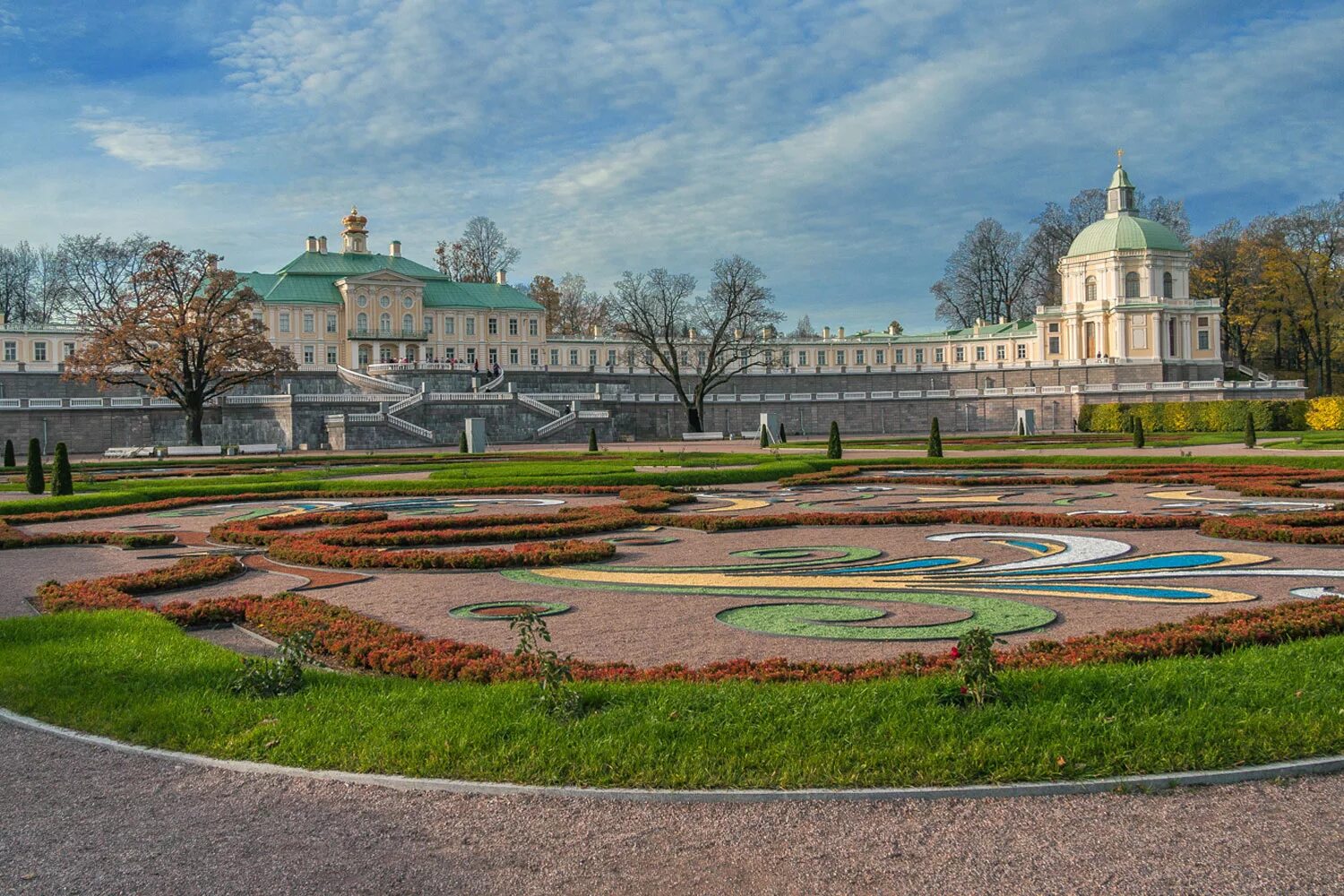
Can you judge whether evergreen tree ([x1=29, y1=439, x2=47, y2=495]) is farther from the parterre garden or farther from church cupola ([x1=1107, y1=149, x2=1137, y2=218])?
church cupola ([x1=1107, y1=149, x2=1137, y2=218])

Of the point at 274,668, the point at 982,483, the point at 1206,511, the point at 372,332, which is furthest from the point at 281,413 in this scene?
the point at 274,668

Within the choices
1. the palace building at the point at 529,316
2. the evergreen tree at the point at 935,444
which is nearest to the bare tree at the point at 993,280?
the palace building at the point at 529,316

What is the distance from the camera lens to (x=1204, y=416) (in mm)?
61188

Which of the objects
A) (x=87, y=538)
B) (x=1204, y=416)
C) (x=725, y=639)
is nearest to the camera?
(x=725, y=639)

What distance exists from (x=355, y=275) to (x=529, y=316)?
555 inches

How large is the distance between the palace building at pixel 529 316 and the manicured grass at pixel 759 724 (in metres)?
73.8

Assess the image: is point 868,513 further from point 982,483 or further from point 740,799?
point 740,799

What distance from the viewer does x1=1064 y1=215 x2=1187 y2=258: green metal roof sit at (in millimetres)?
85812

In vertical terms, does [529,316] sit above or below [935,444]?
above

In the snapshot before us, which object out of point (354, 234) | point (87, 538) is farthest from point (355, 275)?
point (87, 538)

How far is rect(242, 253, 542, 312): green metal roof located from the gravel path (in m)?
83.8

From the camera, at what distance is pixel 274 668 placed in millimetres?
7504

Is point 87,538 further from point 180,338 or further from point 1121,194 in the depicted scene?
point 1121,194

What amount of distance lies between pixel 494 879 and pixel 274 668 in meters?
3.15
